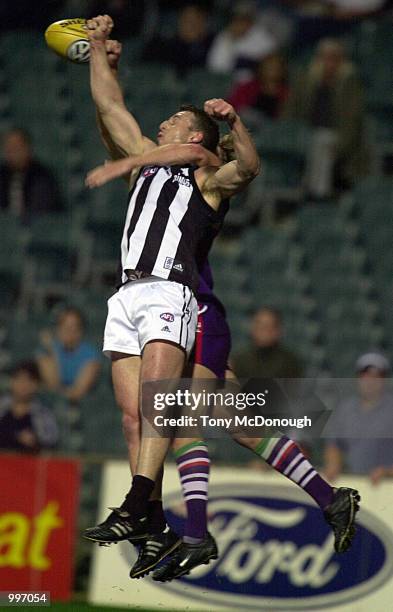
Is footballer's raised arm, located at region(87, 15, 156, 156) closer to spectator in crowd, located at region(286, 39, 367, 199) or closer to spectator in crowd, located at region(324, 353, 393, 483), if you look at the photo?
spectator in crowd, located at region(324, 353, 393, 483)

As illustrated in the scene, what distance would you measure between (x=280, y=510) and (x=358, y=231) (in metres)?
4.29

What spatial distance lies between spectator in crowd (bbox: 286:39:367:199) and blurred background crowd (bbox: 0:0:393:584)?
15 mm

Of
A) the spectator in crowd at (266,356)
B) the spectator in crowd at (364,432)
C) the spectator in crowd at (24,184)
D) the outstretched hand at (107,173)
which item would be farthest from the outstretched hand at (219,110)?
the spectator in crowd at (24,184)

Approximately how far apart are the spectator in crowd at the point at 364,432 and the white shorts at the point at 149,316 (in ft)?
8.52

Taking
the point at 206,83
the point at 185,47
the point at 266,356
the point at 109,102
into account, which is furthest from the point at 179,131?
the point at 185,47

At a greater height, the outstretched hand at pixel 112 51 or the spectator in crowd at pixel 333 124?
the spectator in crowd at pixel 333 124

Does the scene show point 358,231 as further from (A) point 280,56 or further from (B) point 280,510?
(B) point 280,510

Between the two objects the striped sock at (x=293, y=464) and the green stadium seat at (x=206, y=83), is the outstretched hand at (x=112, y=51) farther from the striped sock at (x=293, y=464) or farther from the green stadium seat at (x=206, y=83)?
the green stadium seat at (x=206, y=83)

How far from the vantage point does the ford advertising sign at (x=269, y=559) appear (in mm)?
9742

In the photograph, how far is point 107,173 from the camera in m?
6.93

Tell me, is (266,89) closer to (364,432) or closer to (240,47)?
(240,47)

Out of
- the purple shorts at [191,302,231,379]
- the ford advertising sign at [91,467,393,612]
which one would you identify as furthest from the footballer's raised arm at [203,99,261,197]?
the ford advertising sign at [91,467,393,612]

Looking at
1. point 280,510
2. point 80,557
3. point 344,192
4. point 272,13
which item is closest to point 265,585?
point 280,510

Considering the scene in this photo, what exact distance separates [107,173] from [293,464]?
1890 millimetres
